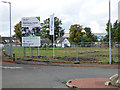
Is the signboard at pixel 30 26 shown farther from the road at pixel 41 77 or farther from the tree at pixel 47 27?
the tree at pixel 47 27

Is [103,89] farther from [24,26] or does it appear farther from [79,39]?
[79,39]

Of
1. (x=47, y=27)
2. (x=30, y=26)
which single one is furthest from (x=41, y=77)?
(x=47, y=27)

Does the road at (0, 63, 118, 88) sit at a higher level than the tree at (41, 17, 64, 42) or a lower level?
lower

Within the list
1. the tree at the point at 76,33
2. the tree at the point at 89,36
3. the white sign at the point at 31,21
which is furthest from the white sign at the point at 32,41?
the tree at the point at 76,33

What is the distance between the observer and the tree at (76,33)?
90269mm

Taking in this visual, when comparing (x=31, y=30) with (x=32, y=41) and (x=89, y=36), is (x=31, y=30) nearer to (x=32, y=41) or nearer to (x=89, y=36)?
(x=32, y=41)

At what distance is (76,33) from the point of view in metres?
91.5

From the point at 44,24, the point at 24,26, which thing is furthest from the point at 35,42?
the point at 44,24

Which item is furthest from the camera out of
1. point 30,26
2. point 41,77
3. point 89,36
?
point 89,36

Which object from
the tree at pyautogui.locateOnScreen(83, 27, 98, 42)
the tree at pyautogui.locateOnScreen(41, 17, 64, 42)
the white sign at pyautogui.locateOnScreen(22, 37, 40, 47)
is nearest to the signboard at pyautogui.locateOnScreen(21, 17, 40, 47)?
the white sign at pyautogui.locateOnScreen(22, 37, 40, 47)

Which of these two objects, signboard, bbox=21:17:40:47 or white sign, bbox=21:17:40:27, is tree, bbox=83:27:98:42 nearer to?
signboard, bbox=21:17:40:47

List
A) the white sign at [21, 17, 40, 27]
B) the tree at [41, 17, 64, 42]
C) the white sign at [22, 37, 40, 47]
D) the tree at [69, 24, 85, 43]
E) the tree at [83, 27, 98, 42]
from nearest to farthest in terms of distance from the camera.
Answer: the white sign at [21, 17, 40, 27] < the white sign at [22, 37, 40, 47] < the tree at [41, 17, 64, 42] < the tree at [83, 27, 98, 42] < the tree at [69, 24, 85, 43]

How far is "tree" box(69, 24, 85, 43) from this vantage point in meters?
90.3

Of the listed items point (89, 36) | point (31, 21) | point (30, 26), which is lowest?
point (30, 26)
